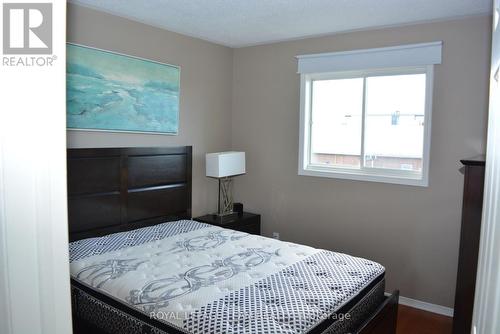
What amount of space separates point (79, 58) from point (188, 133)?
132cm

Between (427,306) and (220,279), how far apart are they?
2106mm

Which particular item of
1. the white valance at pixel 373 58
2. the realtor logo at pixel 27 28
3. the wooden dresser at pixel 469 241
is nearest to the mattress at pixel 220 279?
the wooden dresser at pixel 469 241

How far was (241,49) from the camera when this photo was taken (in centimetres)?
446

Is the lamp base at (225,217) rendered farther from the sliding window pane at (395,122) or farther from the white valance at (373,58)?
the white valance at (373,58)

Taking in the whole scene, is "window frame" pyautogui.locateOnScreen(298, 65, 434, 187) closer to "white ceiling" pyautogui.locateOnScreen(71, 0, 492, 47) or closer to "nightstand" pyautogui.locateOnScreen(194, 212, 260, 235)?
"white ceiling" pyautogui.locateOnScreen(71, 0, 492, 47)

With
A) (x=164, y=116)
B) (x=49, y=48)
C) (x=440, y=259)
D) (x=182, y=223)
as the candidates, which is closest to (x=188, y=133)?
(x=164, y=116)

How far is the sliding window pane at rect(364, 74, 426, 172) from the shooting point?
3.42 metres

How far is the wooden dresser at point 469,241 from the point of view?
7.95 feet

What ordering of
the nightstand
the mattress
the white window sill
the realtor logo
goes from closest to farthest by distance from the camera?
the realtor logo
the mattress
the white window sill
the nightstand

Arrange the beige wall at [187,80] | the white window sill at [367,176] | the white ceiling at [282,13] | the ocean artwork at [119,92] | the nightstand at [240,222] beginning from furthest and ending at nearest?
the nightstand at [240,222]
the white window sill at [367,176]
the beige wall at [187,80]
the ocean artwork at [119,92]
the white ceiling at [282,13]

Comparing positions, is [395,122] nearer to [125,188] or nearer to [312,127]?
[312,127]

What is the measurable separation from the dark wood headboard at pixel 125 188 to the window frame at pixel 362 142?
1241mm

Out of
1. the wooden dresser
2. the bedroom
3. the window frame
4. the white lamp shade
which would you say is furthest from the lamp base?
the wooden dresser

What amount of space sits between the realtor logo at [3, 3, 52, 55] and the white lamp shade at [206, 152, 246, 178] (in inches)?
133
